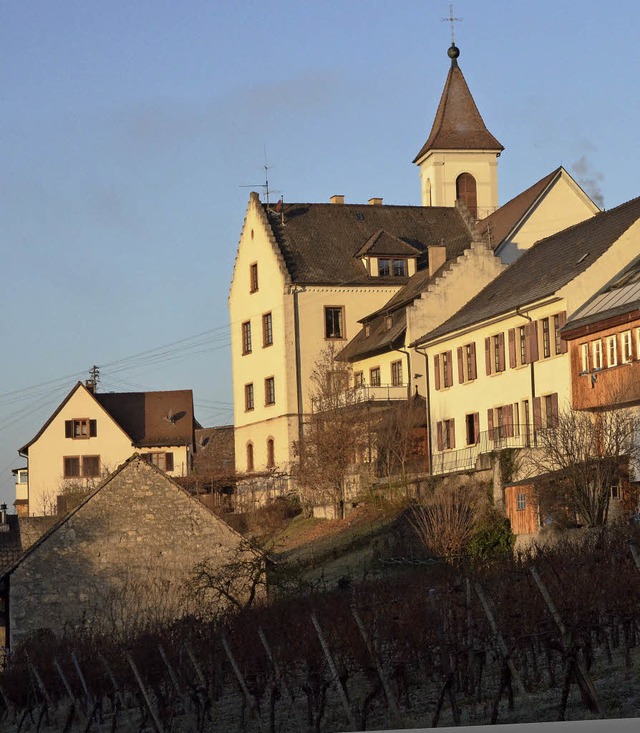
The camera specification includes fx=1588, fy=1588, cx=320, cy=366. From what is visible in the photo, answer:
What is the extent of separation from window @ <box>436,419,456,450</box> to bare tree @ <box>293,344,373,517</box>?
3439 mm

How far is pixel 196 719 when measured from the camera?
28734 mm

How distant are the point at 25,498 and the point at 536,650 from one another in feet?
244

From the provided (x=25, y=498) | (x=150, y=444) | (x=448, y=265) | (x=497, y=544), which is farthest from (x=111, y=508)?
(x=25, y=498)

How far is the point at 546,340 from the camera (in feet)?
167

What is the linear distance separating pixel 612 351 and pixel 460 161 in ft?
133

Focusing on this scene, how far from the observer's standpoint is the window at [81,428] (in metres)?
93.2

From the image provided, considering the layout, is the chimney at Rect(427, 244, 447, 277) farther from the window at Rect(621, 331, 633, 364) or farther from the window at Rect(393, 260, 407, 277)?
the window at Rect(621, 331, 633, 364)

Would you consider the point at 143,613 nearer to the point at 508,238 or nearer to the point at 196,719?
the point at 196,719

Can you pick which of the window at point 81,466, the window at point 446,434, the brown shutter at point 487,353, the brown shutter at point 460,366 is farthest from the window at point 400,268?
the window at point 81,466

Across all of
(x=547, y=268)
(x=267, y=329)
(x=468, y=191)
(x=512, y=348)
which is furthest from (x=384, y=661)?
(x=468, y=191)

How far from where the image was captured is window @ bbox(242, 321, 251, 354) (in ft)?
250

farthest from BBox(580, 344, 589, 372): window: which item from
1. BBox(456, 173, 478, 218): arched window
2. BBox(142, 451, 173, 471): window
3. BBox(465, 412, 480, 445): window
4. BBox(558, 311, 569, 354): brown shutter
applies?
BBox(142, 451, 173, 471): window

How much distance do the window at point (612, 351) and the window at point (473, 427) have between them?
992 centimetres

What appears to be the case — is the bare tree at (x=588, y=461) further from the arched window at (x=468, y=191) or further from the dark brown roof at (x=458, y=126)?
the dark brown roof at (x=458, y=126)
